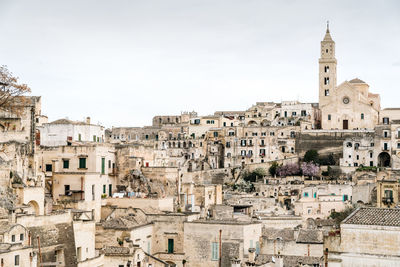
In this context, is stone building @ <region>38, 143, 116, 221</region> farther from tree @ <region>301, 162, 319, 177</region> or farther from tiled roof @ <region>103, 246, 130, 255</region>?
tree @ <region>301, 162, 319, 177</region>

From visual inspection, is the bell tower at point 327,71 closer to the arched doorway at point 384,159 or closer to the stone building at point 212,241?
the arched doorway at point 384,159

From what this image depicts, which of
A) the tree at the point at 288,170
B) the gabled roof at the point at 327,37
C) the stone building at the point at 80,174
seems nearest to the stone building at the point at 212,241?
the stone building at the point at 80,174

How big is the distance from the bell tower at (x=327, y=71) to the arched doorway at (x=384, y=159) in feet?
46.2

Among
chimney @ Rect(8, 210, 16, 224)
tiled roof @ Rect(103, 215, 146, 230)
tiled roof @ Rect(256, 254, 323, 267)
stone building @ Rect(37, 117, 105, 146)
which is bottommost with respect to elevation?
tiled roof @ Rect(256, 254, 323, 267)

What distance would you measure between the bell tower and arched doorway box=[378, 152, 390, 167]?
46.2 feet

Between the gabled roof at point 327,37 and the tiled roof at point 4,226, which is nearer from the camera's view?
the tiled roof at point 4,226

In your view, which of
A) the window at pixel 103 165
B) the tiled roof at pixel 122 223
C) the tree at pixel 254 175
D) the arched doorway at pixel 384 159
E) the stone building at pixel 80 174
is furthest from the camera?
the tree at pixel 254 175

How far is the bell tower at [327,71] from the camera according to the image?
96.2m

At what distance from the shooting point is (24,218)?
30.8 meters

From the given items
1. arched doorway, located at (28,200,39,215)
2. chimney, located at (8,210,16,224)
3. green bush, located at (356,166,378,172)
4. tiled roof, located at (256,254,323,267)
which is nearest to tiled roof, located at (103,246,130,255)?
arched doorway, located at (28,200,39,215)

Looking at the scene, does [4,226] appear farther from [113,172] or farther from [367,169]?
[367,169]

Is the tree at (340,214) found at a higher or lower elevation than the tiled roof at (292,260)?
higher

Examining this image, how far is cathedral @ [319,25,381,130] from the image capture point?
300ft

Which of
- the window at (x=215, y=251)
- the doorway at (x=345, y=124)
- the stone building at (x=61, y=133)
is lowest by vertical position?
the window at (x=215, y=251)
